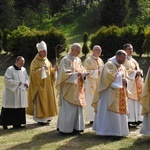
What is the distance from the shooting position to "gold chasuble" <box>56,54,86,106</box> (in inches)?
367

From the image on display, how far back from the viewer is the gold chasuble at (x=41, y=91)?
35.0ft

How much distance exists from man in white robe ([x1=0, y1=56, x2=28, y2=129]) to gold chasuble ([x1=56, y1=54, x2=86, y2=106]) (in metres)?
1.44

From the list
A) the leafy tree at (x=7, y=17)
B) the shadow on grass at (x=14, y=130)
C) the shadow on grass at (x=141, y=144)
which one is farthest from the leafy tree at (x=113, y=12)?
the shadow on grass at (x=141, y=144)

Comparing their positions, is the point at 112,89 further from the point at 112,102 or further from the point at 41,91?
the point at 41,91

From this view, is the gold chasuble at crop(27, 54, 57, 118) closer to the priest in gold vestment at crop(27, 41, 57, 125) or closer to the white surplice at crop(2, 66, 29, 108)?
the priest in gold vestment at crop(27, 41, 57, 125)

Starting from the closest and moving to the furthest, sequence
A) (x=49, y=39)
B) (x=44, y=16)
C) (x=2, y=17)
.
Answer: (x=49, y=39) < (x=2, y=17) < (x=44, y=16)

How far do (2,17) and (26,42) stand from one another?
52.1 feet

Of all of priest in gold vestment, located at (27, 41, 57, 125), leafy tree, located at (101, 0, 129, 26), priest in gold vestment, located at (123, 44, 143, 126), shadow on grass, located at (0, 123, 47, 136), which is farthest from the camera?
leafy tree, located at (101, 0, 129, 26)

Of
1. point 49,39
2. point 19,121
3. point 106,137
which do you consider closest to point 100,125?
point 106,137

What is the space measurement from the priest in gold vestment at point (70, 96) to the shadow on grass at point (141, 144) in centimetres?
145

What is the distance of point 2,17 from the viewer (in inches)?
1663

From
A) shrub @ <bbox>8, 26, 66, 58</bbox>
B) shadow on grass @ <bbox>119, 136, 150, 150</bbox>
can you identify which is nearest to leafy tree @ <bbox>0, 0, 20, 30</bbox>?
shrub @ <bbox>8, 26, 66, 58</bbox>

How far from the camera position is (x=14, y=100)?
10430 mm

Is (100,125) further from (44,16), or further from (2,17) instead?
(44,16)
